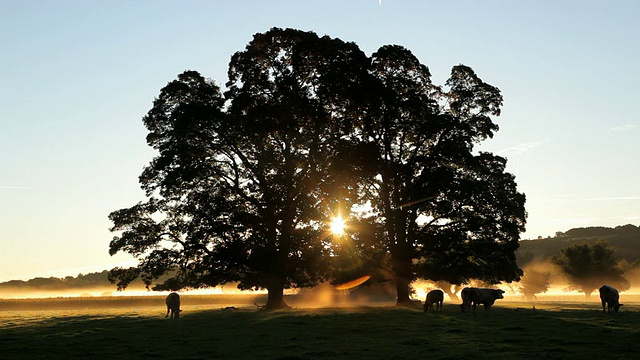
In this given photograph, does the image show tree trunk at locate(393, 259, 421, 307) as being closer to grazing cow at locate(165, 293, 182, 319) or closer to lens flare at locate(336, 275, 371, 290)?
lens flare at locate(336, 275, 371, 290)

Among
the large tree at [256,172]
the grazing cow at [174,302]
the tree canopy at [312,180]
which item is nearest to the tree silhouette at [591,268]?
the tree canopy at [312,180]

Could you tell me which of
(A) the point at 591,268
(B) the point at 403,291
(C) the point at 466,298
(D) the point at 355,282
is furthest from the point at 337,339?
(A) the point at 591,268

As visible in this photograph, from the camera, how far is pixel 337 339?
1001 inches

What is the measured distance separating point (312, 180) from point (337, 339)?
24192mm

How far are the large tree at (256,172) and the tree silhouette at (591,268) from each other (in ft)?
224

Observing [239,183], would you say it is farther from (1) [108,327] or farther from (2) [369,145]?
Answer: (1) [108,327]

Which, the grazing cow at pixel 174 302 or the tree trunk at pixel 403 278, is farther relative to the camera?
the tree trunk at pixel 403 278

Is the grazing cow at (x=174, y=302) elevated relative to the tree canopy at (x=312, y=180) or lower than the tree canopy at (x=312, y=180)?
lower

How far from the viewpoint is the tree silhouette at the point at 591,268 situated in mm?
100312

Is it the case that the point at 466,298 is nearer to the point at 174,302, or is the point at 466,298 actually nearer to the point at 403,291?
the point at 403,291

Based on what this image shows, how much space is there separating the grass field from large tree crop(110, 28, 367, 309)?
1313 cm

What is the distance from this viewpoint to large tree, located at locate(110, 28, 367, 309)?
48.4 metres

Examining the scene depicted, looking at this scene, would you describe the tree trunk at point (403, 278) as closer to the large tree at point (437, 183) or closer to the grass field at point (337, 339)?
the large tree at point (437, 183)

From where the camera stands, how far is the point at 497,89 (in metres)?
52.9
